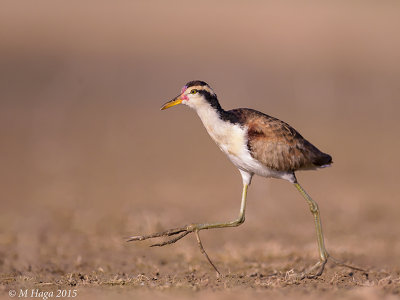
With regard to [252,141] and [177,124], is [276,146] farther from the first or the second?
[177,124]

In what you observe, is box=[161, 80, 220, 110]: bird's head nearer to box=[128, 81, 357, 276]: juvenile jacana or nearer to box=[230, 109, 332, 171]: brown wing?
box=[128, 81, 357, 276]: juvenile jacana

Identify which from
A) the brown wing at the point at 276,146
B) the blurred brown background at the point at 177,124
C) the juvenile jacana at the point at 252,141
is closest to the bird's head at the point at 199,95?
the juvenile jacana at the point at 252,141

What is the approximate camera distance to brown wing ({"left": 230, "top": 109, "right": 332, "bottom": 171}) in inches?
268

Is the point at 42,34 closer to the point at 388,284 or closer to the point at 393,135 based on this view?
the point at 393,135

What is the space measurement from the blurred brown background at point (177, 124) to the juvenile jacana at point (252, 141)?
6.33 ft

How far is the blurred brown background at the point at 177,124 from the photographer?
10031 mm

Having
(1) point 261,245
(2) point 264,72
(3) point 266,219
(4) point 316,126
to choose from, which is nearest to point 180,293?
(1) point 261,245

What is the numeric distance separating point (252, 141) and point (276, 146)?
0.26m

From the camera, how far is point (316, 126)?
18406 mm

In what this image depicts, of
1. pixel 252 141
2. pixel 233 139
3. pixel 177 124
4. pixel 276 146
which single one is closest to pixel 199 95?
→ pixel 233 139

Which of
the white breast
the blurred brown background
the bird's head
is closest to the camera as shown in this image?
the white breast

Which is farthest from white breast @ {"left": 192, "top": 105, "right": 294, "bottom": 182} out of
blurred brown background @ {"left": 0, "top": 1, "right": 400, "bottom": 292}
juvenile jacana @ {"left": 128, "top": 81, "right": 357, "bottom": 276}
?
blurred brown background @ {"left": 0, "top": 1, "right": 400, "bottom": 292}

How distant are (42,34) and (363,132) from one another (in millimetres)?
14161

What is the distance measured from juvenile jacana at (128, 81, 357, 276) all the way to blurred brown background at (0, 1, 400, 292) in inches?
75.9
